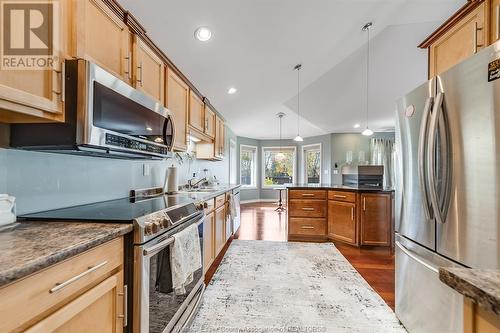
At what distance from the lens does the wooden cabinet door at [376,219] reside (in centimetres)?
354

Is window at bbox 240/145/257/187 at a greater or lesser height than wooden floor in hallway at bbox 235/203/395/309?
greater

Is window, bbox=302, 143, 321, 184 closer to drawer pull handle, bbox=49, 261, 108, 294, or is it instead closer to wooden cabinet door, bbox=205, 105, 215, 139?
wooden cabinet door, bbox=205, 105, 215, 139

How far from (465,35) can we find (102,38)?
227 centimetres

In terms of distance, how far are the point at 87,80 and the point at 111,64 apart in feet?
1.42

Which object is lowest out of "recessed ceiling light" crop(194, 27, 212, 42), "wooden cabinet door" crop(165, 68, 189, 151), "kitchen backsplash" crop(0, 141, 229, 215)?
"kitchen backsplash" crop(0, 141, 229, 215)

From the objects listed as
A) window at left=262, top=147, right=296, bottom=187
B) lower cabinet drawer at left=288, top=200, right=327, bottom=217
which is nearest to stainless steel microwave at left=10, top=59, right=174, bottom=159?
lower cabinet drawer at left=288, top=200, right=327, bottom=217

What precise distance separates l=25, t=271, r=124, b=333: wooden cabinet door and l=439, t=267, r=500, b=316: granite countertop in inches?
45.3

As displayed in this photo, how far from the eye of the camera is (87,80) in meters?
1.18

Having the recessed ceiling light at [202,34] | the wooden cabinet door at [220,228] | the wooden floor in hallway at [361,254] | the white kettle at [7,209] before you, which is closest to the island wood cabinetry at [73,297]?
the white kettle at [7,209]

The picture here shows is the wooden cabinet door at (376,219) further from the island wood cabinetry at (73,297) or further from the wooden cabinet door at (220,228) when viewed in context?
the island wood cabinetry at (73,297)

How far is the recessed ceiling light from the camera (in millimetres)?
2394

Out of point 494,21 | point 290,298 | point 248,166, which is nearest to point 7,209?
point 290,298

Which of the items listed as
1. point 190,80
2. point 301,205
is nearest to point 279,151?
point 301,205

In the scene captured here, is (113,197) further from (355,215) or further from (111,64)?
(355,215)
